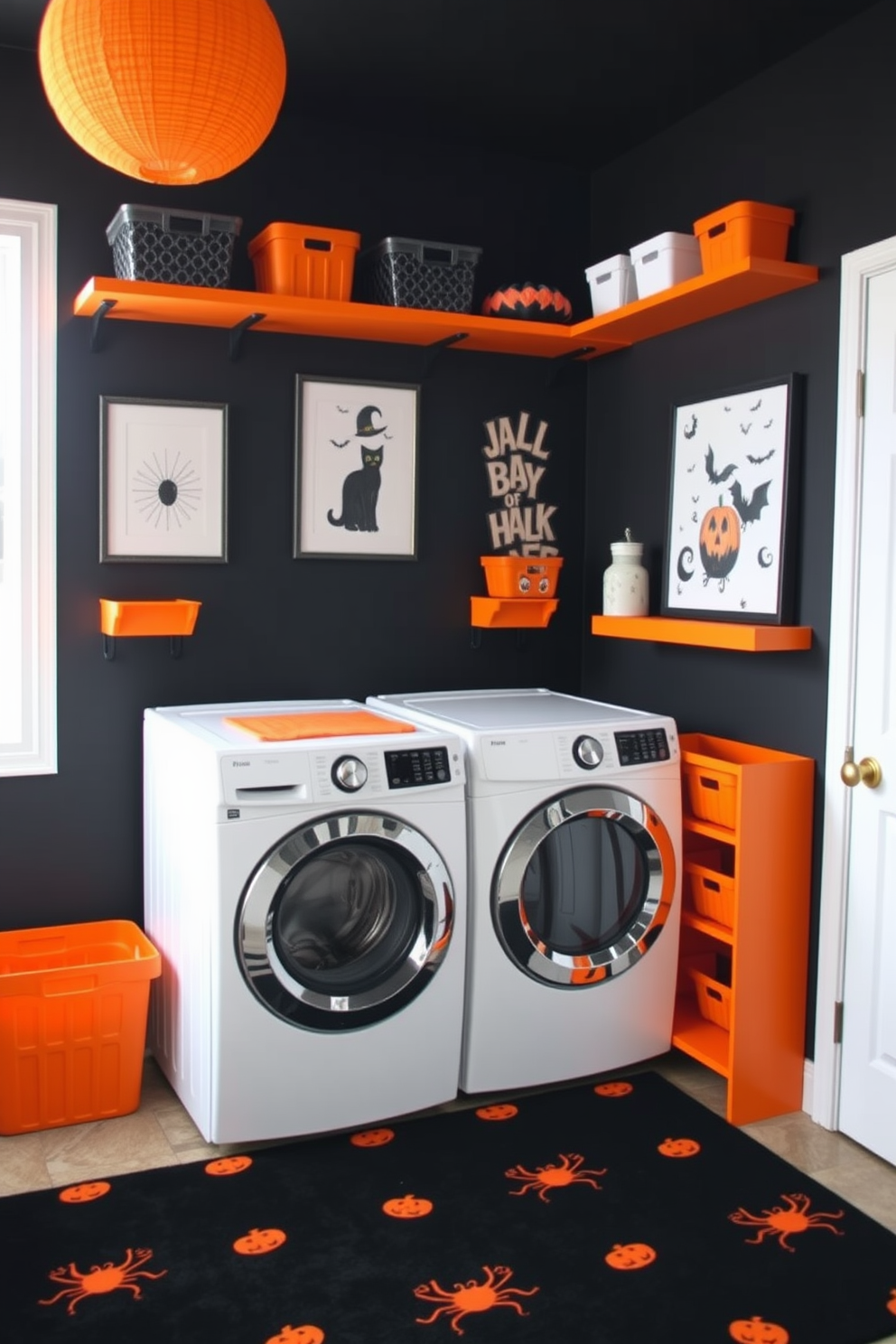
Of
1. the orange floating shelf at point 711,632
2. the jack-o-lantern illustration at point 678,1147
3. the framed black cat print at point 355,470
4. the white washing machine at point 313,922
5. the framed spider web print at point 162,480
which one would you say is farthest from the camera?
the framed black cat print at point 355,470

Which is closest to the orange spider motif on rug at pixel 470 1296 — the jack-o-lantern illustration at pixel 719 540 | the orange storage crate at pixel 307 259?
the jack-o-lantern illustration at pixel 719 540

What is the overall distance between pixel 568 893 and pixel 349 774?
2.26 ft

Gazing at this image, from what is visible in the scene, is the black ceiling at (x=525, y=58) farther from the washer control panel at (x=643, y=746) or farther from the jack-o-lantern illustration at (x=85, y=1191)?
the jack-o-lantern illustration at (x=85, y=1191)

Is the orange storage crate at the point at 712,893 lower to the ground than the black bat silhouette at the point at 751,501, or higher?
lower

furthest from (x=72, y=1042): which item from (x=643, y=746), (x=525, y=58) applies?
(x=525, y=58)

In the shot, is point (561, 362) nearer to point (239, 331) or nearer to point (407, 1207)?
point (239, 331)

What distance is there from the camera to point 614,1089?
3.13 meters

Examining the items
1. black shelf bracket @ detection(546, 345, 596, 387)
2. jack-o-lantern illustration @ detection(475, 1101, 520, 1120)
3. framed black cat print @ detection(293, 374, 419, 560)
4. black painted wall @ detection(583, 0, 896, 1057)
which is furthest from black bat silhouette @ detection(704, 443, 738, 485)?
jack-o-lantern illustration @ detection(475, 1101, 520, 1120)

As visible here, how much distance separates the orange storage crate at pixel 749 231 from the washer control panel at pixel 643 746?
3.81ft

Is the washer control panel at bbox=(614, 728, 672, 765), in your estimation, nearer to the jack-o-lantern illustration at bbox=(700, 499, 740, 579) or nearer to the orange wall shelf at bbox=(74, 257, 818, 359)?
the jack-o-lantern illustration at bbox=(700, 499, 740, 579)

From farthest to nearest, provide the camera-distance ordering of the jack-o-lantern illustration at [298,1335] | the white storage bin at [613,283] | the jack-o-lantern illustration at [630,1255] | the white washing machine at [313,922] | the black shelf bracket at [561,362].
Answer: the black shelf bracket at [561,362]
the white storage bin at [613,283]
the white washing machine at [313,922]
the jack-o-lantern illustration at [630,1255]
the jack-o-lantern illustration at [298,1335]

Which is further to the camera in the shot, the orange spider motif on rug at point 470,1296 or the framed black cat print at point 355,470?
the framed black cat print at point 355,470

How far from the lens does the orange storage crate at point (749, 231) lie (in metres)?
2.92

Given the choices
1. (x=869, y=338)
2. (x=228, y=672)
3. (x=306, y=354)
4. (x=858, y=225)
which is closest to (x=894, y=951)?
(x=869, y=338)
